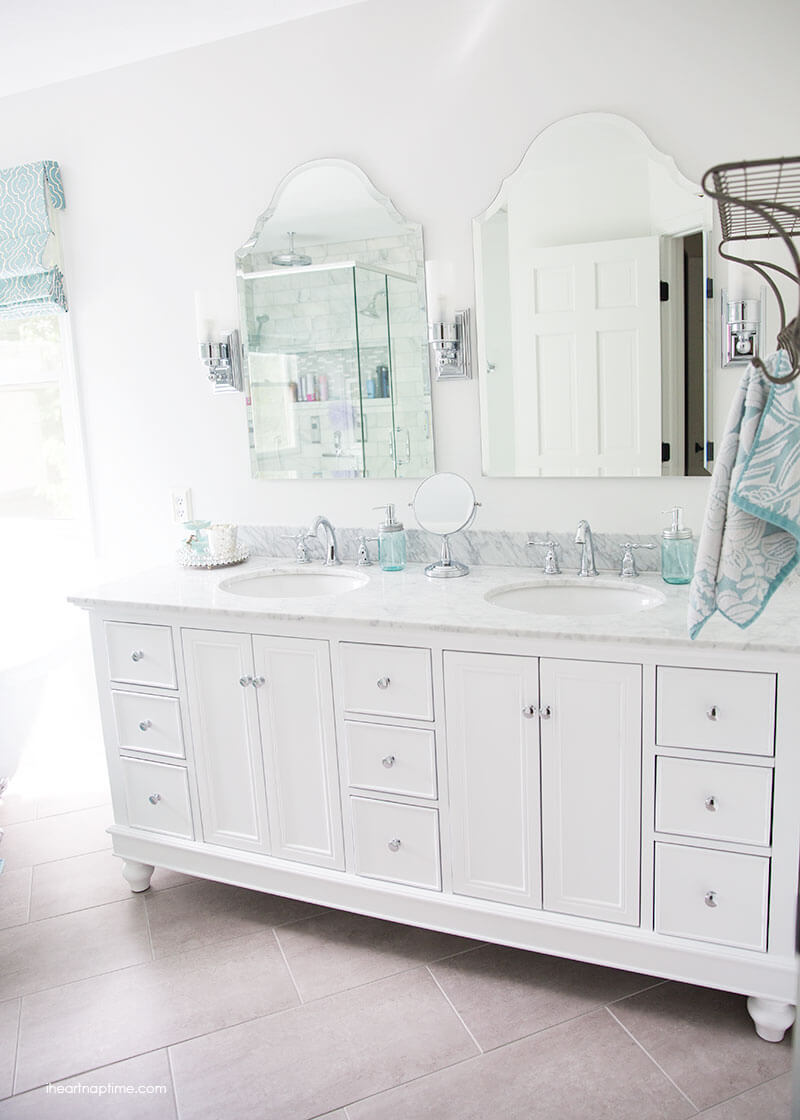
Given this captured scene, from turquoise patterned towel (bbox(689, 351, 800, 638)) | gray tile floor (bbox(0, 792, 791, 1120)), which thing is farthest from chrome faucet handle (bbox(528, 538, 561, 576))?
gray tile floor (bbox(0, 792, 791, 1120))

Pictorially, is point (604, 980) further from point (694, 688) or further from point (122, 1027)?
point (122, 1027)

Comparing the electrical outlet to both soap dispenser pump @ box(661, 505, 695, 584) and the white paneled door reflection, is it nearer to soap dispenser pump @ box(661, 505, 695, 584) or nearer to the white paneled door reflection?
the white paneled door reflection

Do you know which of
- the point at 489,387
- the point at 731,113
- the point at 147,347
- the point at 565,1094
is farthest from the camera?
the point at 147,347

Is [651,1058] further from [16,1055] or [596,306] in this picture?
[596,306]

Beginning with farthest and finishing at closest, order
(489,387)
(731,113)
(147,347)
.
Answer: (147,347) < (489,387) < (731,113)

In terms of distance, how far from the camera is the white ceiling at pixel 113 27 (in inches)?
94.0

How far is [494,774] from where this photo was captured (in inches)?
80.8

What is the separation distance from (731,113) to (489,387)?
849mm

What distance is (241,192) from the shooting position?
272cm

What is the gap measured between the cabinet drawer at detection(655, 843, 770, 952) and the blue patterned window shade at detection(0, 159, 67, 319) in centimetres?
252

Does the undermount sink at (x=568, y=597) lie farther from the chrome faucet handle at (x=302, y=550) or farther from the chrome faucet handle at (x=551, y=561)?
the chrome faucet handle at (x=302, y=550)

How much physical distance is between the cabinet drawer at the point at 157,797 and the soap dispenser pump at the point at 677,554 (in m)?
1.37

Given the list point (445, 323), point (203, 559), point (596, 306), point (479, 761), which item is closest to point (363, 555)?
point (203, 559)

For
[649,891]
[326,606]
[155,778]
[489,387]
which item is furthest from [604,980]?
[489,387]
